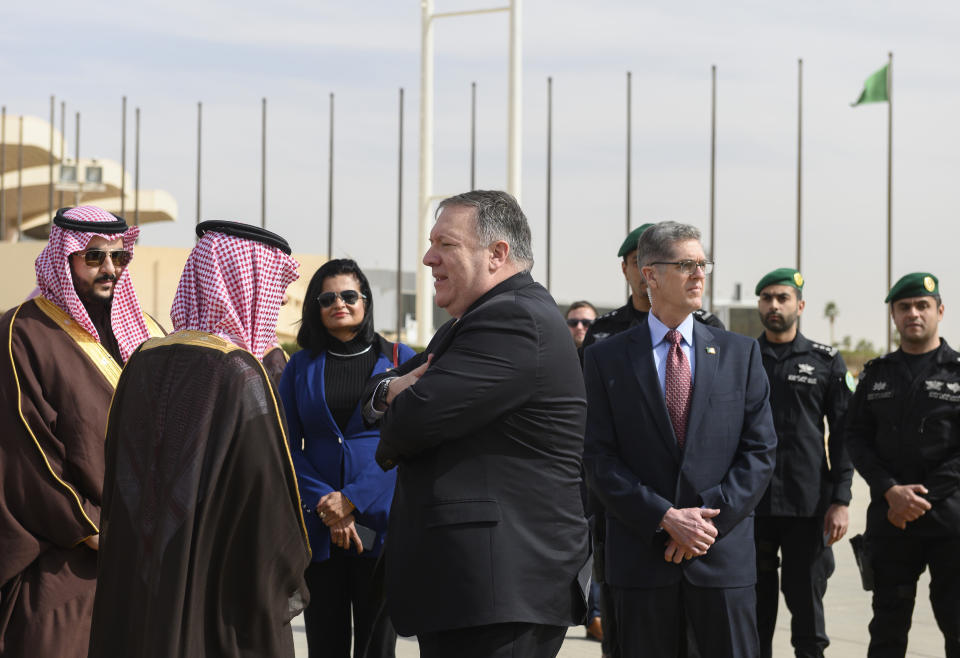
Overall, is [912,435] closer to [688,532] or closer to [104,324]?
[688,532]

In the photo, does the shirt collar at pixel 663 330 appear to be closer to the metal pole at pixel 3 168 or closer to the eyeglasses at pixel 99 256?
the eyeglasses at pixel 99 256

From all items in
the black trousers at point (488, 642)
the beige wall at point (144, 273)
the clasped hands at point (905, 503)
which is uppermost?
the beige wall at point (144, 273)

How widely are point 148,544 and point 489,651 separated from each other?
3.05ft

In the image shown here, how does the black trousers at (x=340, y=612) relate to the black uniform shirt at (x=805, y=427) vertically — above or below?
below

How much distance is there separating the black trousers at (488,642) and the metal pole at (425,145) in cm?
2554

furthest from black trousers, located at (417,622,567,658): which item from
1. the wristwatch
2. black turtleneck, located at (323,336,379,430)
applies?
black turtleneck, located at (323,336,379,430)

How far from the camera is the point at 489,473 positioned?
296cm

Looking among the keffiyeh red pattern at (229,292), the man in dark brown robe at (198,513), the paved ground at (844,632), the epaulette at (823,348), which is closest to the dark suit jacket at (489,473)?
the man in dark brown robe at (198,513)

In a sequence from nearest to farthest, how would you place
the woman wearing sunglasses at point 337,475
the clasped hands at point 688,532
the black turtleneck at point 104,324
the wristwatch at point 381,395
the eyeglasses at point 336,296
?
the wristwatch at point 381,395, the clasped hands at point 688,532, the black turtleneck at point 104,324, the woman wearing sunglasses at point 337,475, the eyeglasses at point 336,296

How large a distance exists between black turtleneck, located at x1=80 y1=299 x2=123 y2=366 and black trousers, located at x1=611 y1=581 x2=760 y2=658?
6.81ft

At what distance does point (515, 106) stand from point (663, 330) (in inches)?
948

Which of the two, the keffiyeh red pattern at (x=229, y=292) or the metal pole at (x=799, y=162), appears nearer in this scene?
the keffiyeh red pattern at (x=229, y=292)

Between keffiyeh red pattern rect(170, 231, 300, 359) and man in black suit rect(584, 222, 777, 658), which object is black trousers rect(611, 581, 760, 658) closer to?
man in black suit rect(584, 222, 777, 658)

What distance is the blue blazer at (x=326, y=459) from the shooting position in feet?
15.0
